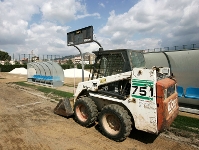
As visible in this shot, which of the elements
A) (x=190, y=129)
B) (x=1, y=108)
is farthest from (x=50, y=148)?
(x=1, y=108)

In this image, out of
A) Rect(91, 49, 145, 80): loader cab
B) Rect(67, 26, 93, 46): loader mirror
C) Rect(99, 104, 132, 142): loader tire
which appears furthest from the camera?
Rect(67, 26, 93, 46): loader mirror

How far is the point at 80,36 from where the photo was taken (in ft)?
44.9

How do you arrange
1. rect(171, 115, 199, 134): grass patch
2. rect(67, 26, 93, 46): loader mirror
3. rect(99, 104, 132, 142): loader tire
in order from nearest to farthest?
rect(99, 104, 132, 142): loader tire < rect(171, 115, 199, 134): grass patch < rect(67, 26, 93, 46): loader mirror

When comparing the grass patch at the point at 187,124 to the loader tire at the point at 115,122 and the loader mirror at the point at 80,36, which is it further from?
the loader mirror at the point at 80,36

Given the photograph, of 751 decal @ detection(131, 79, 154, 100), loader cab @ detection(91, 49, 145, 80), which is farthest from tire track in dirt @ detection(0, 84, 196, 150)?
loader cab @ detection(91, 49, 145, 80)

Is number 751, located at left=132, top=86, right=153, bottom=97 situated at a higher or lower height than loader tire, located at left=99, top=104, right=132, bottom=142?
higher

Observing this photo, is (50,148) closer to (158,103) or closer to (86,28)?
(158,103)

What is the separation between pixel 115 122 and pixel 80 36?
385 inches

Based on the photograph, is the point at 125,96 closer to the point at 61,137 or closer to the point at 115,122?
the point at 115,122

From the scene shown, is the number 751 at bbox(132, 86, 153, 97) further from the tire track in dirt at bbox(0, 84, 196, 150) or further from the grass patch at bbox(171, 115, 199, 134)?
the grass patch at bbox(171, 115, 199, 134)

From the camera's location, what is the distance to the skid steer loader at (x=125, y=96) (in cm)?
438

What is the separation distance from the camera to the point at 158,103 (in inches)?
170

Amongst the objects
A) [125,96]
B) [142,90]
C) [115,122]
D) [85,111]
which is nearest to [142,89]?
[142,90]

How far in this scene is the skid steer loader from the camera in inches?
172
